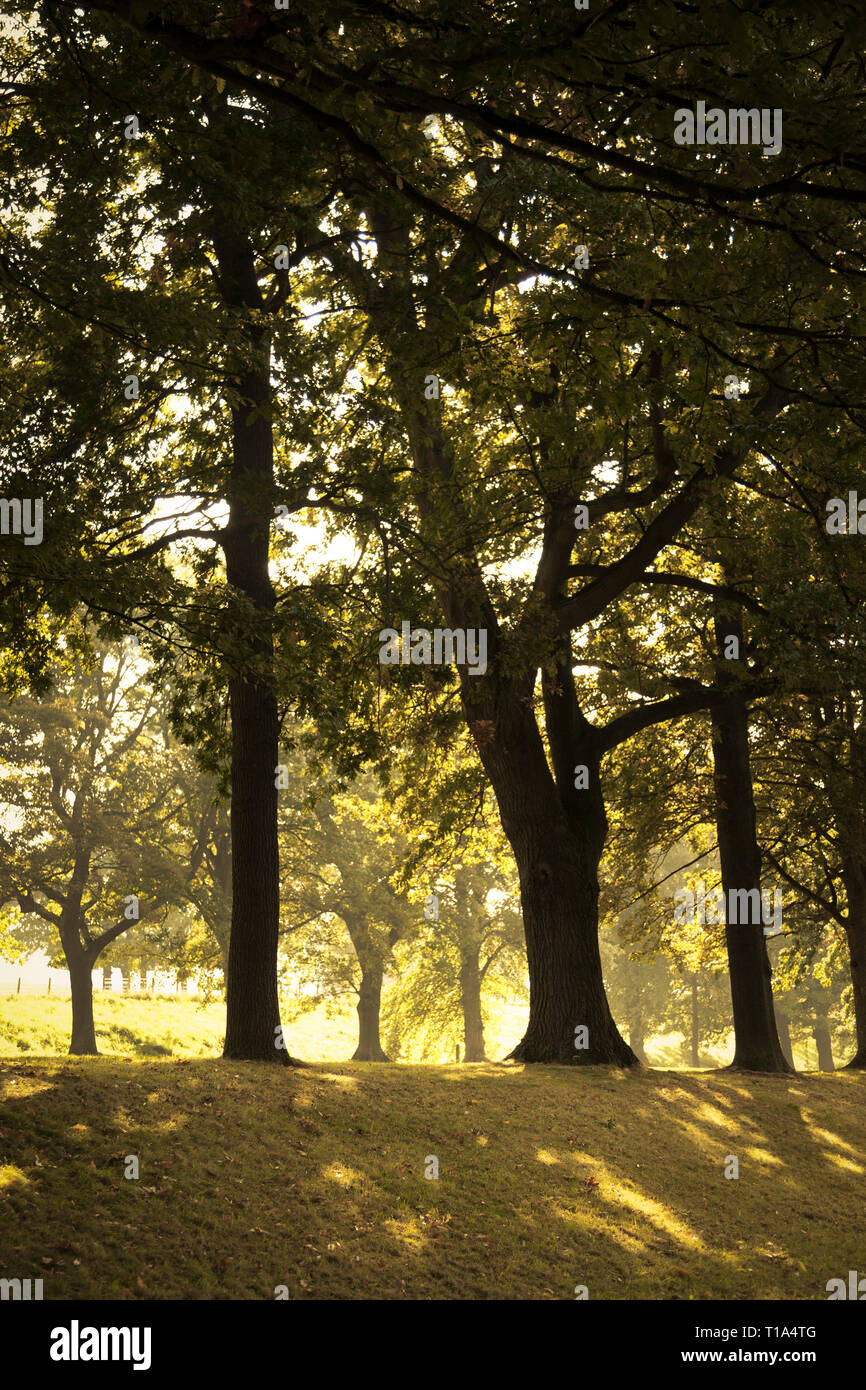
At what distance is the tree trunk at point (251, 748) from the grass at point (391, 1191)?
2.92 ft

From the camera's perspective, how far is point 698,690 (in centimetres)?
1656

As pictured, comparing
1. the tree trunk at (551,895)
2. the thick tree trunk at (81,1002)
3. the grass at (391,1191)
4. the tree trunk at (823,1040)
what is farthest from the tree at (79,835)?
the tree trunk at (823,1040)

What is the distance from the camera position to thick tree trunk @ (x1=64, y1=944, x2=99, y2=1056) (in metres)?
28.0

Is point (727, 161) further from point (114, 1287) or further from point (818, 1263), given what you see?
point (818, 1263)

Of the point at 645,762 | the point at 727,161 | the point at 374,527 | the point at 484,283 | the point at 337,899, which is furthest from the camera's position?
the point at 337,899

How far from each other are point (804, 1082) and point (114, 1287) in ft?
46.5

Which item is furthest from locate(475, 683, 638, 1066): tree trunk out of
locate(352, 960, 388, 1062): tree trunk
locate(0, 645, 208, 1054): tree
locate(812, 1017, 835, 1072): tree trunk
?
locate(812, 1017, 835, 1072): tree trunk

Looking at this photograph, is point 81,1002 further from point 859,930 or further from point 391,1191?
point 391,1191

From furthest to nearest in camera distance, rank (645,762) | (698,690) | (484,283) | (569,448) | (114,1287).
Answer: (645,762)
(698,690)
(569,448)
(484,283)
(114,1287)

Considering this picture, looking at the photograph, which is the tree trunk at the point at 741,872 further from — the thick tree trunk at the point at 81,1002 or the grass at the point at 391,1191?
the thick tree trunk at the point at 81,1002

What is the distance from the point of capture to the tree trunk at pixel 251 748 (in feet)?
39.8

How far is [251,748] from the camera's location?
12672mm

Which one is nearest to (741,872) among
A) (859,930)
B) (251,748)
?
(859,930)

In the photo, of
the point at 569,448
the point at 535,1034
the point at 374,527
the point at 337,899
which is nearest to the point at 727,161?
the point at 569,448
